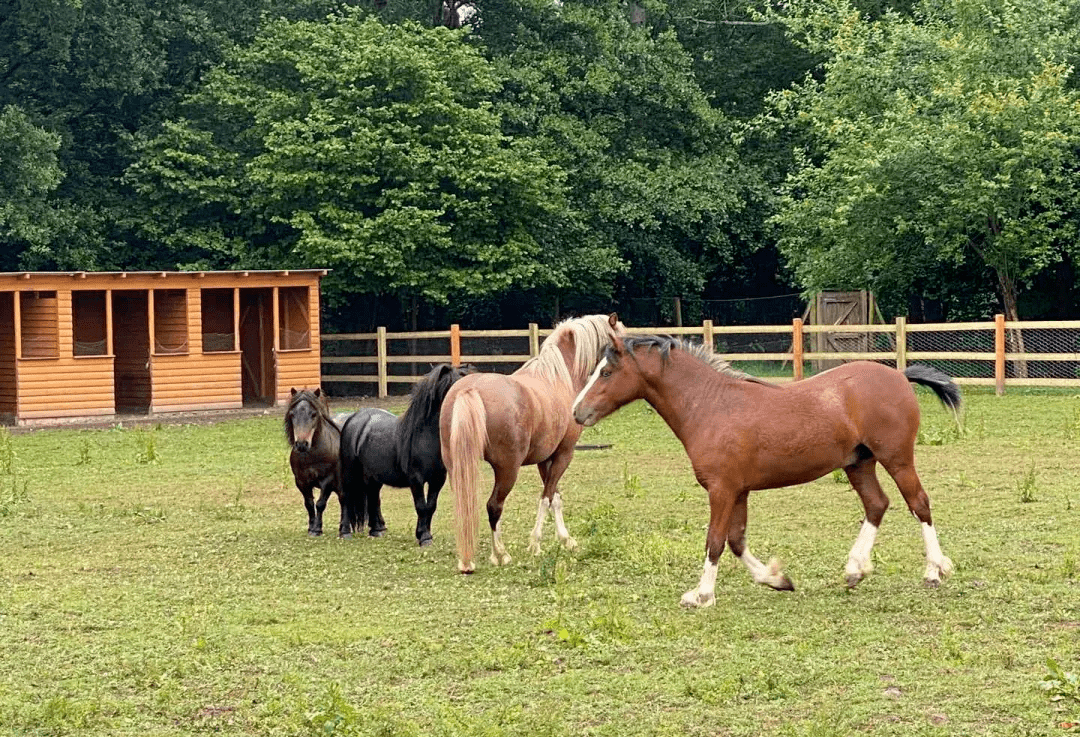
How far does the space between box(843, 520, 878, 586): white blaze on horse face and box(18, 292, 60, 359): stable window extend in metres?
20.3

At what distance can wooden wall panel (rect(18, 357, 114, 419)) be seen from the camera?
26.3 m

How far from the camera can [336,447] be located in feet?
41.3

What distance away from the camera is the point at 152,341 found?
1096 inches

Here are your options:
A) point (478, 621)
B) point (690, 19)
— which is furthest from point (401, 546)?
point (690, 19)

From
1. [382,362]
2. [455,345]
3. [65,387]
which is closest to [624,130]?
[382,362]

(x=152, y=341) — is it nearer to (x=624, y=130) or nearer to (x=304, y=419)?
(x=624, y=130)

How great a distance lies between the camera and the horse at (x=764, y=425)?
900 cm

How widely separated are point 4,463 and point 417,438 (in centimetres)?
883

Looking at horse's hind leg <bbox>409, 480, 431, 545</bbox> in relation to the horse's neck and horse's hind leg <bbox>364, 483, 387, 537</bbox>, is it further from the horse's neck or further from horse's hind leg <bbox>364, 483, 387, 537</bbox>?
the horse's neck

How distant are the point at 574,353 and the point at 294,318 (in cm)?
1990

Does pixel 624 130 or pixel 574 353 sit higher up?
pixel 624 130

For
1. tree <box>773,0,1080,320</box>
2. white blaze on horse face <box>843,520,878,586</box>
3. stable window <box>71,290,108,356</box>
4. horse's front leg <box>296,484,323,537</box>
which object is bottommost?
horse's front leg <box>296,484,323,537</box>

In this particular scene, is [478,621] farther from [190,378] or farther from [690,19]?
[690,19]

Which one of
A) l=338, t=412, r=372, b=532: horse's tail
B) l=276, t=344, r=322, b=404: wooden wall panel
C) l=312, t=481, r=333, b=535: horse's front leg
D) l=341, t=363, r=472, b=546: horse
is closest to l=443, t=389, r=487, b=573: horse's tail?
l=341, t=363, r=472, b=546: horse
